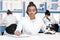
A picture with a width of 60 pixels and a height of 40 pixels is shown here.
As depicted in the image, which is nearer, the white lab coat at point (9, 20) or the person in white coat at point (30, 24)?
the person in white coat at point (30, 24)

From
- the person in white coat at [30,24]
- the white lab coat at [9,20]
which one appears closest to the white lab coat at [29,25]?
the person in white coat at [30,24]

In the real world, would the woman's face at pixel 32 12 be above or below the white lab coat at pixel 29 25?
above

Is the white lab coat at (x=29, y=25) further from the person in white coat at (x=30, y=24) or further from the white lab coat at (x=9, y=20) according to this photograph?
the white lab coat at (x=9, y=20)

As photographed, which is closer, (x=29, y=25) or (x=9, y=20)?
(x=29, y=25)

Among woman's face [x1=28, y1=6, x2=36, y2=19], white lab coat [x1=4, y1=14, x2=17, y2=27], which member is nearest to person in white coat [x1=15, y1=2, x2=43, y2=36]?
woman's face [x1=28, y1=6, x2=36, y2=19]

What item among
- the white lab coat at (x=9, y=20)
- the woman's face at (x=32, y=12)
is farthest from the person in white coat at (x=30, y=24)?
the white lab coat at (x=9, y=20)

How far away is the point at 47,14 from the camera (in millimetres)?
2633

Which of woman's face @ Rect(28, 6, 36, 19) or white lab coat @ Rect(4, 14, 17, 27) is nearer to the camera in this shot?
woman's face @ Rect(28, 6, 36, 19)

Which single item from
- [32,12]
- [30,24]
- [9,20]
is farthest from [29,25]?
[9,20]

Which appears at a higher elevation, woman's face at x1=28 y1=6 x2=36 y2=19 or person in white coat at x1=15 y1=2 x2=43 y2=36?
woman's face at x1=28 y1=6 x2=36 y2=19

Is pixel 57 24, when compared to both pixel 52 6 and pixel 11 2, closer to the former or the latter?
pixel 52 6

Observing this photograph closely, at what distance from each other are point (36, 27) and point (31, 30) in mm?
79

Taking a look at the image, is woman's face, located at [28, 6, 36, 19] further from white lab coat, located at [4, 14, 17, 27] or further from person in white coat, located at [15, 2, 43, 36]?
white lab coat, located at [4, 14, 17, 27]

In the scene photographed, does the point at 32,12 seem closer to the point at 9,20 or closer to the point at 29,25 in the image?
the point at 29,25
